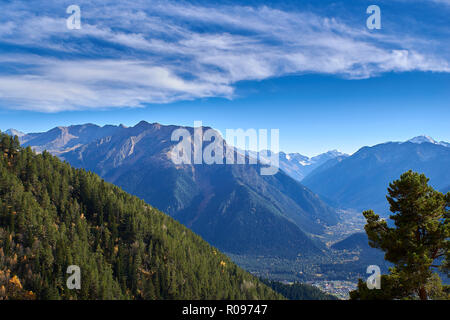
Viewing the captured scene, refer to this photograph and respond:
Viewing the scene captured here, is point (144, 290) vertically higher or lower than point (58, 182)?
lower

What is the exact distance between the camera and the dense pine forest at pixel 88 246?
94500 millimetres

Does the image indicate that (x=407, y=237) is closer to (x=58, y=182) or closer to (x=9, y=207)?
(x=9, y=207)

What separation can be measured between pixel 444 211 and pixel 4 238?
11927 centimetres

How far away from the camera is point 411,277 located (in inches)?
1227

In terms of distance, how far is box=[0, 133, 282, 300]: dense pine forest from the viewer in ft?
310

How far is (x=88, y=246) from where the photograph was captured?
384ft

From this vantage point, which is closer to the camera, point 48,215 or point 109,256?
point 48,215

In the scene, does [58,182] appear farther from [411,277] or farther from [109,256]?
[411,277]

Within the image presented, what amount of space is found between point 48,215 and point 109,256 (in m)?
30.2

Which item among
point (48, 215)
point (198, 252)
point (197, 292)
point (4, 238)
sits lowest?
point (197, 292)

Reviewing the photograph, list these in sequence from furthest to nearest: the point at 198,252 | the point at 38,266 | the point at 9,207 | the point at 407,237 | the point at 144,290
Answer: the point at 198,252 < the point at 144,290 < the point at 9,207 < the point at 38,266 < the point at 407,237

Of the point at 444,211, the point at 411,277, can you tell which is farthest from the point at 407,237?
the point at 444,211

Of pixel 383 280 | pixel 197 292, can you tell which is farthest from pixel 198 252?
pixel 383 280

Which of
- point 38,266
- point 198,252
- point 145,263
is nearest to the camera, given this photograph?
point 38,266
